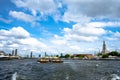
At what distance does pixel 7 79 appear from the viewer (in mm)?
42750

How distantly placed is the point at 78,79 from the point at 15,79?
12.4 meters

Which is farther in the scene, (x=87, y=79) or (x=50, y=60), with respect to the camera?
(x=50, y=60)

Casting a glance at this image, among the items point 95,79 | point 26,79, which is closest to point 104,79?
point 95,79

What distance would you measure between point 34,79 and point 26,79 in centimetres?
161

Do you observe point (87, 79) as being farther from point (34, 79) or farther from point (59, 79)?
point (34, 79)

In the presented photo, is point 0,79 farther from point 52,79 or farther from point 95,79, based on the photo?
point 95,79

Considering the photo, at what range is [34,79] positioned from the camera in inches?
1727

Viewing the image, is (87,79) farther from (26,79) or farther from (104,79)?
(26,79)

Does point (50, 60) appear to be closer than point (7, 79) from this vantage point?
No

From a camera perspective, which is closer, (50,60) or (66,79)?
(66,79)

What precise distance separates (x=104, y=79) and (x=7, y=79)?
754 inches

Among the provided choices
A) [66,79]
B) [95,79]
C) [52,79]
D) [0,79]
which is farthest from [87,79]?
[0,79]

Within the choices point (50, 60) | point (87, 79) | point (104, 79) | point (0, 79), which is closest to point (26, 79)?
point (0, 79)

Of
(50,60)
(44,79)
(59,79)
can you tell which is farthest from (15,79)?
(50,60)
